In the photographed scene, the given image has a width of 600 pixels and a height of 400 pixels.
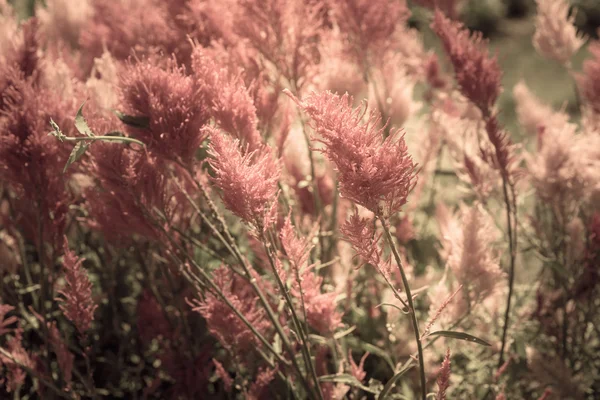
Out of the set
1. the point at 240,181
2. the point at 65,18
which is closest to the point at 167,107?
the point at 240,181

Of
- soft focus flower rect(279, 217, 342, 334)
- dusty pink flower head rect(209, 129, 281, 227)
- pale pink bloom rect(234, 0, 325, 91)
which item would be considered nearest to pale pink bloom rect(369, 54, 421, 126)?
pale pink bloom rect(234, 0, 325, 91)

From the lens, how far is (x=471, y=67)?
3.67 feet

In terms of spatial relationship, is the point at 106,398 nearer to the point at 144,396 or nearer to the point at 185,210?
the point at 144,396

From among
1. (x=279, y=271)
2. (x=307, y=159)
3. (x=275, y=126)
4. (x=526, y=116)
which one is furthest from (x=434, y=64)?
(x=279, y=271)

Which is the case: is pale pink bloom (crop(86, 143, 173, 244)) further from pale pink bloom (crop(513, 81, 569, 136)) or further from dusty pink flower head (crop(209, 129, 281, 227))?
pale pink bloom (crop(513, 81, 569, 136))

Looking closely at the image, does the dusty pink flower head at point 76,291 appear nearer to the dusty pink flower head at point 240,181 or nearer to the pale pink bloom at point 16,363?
the pale pink bloom at point 16,363

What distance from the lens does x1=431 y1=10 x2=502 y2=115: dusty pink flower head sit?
1.12 meters

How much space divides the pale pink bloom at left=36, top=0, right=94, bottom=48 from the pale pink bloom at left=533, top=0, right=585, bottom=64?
5.01 feet

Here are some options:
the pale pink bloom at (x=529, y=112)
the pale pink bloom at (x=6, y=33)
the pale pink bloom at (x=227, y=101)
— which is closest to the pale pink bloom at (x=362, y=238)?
the pale pink bloom at (x=227, y=101)

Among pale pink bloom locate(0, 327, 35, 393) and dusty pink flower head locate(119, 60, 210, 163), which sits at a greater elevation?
dusty pink flower head locate(119, 60, 210, 163)

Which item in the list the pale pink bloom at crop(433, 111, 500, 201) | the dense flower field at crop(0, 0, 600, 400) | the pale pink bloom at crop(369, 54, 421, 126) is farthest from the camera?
the pale pink bloom at crop(369, 54, 421, 126)

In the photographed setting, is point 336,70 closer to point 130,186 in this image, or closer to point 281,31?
point 281,31

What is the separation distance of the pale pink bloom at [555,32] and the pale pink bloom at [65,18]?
60.1 inches

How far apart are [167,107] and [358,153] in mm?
352
